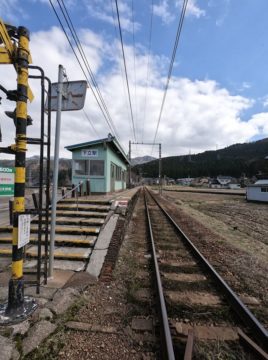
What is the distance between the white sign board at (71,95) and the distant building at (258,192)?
24703 millimetres

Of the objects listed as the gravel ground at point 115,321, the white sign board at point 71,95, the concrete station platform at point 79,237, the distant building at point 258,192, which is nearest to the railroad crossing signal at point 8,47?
the white sign board at point 71,95

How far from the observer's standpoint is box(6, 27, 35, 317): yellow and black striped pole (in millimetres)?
3059

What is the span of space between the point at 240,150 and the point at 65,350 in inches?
7096

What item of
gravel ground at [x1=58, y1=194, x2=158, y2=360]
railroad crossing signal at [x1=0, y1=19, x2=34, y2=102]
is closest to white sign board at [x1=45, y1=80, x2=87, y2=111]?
railroad crossing signal at [x1=0, y1=19, x2=34, y2=102]

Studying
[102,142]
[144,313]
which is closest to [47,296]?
[144,313]

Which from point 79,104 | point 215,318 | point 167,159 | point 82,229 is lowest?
point 215,318

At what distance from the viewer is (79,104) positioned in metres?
4.34

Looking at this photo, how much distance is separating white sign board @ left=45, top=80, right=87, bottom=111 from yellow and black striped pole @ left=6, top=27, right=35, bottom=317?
1147mm

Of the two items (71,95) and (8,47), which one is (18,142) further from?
(71,95)

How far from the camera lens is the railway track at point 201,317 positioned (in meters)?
2.71

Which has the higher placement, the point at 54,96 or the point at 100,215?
the point at 54,96

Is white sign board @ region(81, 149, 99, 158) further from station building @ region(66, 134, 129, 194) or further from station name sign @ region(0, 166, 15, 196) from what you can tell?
station name sign @ region(0, 166, 15, 196)

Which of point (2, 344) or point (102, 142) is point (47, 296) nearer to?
point (2, 344)

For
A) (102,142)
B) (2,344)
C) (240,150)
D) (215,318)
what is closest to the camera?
(2,344)
